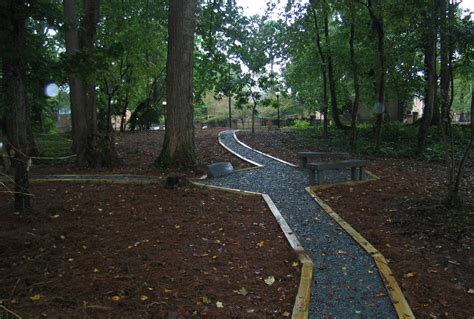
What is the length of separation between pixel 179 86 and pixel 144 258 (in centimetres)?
520

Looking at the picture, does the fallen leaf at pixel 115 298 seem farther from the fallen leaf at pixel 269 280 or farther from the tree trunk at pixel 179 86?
the tree trunk at pixel 179 86

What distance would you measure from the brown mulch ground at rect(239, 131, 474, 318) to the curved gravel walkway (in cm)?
28

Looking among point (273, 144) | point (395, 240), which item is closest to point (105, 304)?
point (395, 240)

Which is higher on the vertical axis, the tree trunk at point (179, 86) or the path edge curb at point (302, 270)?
the tree trunk at point (179, 86)

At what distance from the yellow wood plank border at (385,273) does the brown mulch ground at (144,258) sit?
0.85m

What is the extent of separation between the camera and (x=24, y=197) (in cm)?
505

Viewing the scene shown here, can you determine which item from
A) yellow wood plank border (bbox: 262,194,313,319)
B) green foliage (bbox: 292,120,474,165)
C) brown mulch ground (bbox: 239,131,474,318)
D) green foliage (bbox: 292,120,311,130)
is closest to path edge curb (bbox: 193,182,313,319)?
yellow wood plank border (bbox: 262,194,313,319)

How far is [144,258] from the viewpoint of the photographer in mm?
3992

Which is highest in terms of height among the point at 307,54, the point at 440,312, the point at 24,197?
the point at 307,54

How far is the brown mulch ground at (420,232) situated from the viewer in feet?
11.4

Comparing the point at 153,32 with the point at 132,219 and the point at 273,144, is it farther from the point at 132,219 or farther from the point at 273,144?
the point at 132,219

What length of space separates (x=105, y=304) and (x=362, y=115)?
28.3 meters

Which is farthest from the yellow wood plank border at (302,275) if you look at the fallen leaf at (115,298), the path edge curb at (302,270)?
the fallen leaf at (115,298)

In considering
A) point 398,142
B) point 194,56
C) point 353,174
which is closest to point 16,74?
point 353,174
